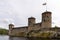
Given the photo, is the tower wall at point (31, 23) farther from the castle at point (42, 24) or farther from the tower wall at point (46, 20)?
the tower wall at point (46, 20)

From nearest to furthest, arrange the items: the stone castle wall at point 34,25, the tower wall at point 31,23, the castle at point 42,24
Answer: the castle at point 42,24 → the stone castle wall at point 34,25 → the tower wall at point 31,23

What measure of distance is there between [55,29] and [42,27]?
435 centimetres

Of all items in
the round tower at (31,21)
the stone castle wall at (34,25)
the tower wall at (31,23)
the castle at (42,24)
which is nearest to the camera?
the castle at (42,24)

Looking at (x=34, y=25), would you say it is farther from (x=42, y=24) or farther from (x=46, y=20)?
(x=46, y=20)

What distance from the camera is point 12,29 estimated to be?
5578 centimetres

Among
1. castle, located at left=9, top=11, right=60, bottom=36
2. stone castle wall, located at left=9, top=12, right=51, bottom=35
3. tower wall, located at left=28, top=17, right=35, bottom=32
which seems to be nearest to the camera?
castle, located at left=9, top=11, right=60, bottom=36

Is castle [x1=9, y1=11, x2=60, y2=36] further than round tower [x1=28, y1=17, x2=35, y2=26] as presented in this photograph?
No

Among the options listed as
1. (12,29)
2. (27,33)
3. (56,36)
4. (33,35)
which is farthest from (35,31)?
(12,29)

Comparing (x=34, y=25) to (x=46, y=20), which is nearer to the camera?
(x=46, y=20)

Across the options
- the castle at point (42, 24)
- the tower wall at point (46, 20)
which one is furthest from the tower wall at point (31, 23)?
the tower wall at point (46, 20)

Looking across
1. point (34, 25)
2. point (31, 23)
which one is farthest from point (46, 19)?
point (31, 23)

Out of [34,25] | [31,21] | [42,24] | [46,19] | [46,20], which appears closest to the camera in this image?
[46,20]

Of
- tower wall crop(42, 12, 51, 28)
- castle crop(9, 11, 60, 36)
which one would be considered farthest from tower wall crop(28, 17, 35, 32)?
tower wall crop(42, 12, 51, 28)

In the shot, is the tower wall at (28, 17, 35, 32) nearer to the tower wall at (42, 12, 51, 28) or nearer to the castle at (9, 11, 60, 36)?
the castle at (9, 11, 60, 36)
